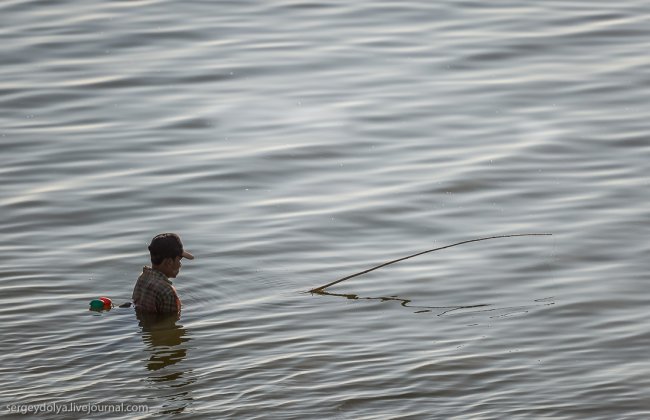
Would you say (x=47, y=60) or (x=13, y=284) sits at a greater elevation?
(x=47, y=60)

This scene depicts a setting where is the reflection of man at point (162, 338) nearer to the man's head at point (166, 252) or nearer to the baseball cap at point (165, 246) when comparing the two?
the man's head at point (166, 252)

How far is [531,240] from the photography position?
1180cm

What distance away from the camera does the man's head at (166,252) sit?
9898 millimetres

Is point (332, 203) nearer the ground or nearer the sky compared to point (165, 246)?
nearer the ground

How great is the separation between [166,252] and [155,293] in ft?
1.26

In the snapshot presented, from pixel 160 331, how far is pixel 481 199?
12.5 ft

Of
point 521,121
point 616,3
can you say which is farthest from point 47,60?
point 616,3

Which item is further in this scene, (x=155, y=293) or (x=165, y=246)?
(x=155, y=293)

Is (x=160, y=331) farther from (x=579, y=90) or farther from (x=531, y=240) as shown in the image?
(x=579, y=90)

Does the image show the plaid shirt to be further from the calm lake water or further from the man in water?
the calm lake water

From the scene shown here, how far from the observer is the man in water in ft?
32.5

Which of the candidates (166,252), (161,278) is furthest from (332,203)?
(166,252)

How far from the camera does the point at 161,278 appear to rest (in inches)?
397

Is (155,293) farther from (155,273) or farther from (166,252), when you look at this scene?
(166,252)
